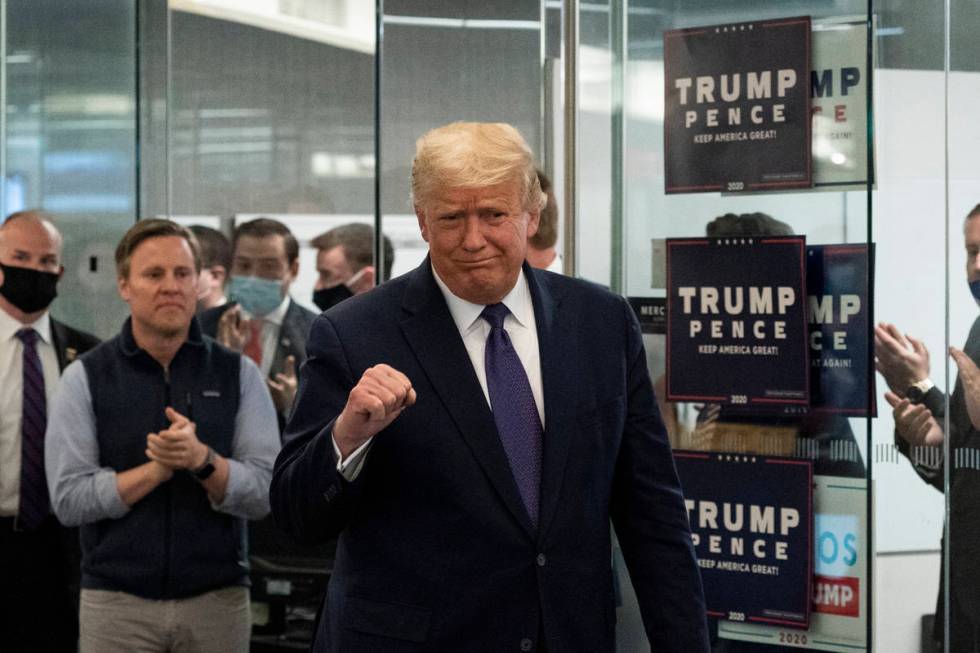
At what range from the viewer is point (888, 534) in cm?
319

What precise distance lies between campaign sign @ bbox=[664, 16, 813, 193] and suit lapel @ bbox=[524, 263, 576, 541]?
A: 2.72 ft

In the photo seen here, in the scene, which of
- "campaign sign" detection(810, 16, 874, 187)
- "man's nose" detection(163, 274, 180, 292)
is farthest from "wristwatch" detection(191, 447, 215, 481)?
"campaign sign" detection(810, 16, 874, 187)

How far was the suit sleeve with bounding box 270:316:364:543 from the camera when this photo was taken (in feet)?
7.44

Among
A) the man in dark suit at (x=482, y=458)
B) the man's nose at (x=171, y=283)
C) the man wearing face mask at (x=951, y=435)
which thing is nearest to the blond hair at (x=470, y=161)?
the man in dark suit at (x=482, y=458)

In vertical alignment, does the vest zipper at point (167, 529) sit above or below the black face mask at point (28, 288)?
below

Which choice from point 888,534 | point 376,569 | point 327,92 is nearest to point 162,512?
point 376,569

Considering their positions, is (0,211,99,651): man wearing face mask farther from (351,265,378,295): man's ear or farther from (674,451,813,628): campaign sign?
(674,451,813,628): campaign sign

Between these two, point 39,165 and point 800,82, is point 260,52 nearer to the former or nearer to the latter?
point 39,165

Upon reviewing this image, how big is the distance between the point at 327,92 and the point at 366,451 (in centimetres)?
426

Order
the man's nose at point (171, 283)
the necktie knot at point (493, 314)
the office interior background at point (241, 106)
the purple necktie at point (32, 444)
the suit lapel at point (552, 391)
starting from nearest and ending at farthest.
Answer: the suit lapel at point (552, 391) < the necktie knot at point (493, 314) < the man's nose at point (171, 283) < the purple necktie at point (32, 444) < the office interior background at point (241, 106)

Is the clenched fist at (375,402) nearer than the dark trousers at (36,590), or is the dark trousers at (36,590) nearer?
the clenched fist at (375,402)

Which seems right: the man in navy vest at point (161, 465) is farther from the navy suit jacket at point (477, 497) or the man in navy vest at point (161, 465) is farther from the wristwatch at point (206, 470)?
the navy suit jacket at point (477, 497)

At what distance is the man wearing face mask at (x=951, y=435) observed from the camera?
3.19 meters

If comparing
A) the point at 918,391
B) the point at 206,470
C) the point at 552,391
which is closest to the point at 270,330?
the point at 206,470
